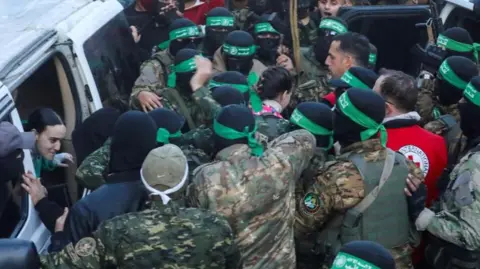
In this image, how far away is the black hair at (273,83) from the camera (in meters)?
5.02

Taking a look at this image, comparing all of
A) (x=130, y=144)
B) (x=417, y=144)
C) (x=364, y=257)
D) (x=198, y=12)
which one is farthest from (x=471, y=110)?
(x=198, y=12)

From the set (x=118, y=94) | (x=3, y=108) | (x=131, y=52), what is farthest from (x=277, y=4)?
(x=3, y=108)

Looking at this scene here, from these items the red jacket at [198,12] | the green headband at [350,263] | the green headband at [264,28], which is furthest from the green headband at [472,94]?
the red jacket at [198,12]

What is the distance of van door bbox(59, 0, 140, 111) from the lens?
15.9ft

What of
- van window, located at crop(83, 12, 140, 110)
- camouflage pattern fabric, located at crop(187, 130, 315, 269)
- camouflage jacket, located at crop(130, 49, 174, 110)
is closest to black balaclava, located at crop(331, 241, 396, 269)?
camouflage pattern fabric, located at crop(187, 130, 315, 269)

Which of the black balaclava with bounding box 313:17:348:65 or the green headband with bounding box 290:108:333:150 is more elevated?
the green headband with bounding box 290:108:333:150

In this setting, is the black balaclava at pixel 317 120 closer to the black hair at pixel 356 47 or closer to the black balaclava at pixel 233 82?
the black balaclava at pixel 233 82

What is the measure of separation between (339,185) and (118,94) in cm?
219

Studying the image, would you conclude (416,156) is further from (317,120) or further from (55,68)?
(55,68)

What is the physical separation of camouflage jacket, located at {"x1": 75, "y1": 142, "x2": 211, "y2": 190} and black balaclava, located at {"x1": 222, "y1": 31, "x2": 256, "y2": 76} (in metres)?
1.52

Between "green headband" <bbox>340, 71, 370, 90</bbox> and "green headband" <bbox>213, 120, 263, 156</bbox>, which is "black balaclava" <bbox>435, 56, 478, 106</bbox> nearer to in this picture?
"green headband" <bbox>340, 71, 370, 90</bbox>

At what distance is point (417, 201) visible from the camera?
418cm

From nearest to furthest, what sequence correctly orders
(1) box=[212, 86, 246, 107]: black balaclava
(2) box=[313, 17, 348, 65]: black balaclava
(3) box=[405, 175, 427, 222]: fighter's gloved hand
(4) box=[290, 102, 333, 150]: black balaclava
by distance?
(3) box=[405, 175, 427, 222]: fighter's gloved hand → (4) box=[290, 102, 333, 150]: black balaclava → (1) box=[212, 86, 246, 107]: black balaclava → (2) box=[313, 17, 348, 65]: black balaclava

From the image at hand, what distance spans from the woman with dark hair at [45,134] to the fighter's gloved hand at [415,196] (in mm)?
1925
